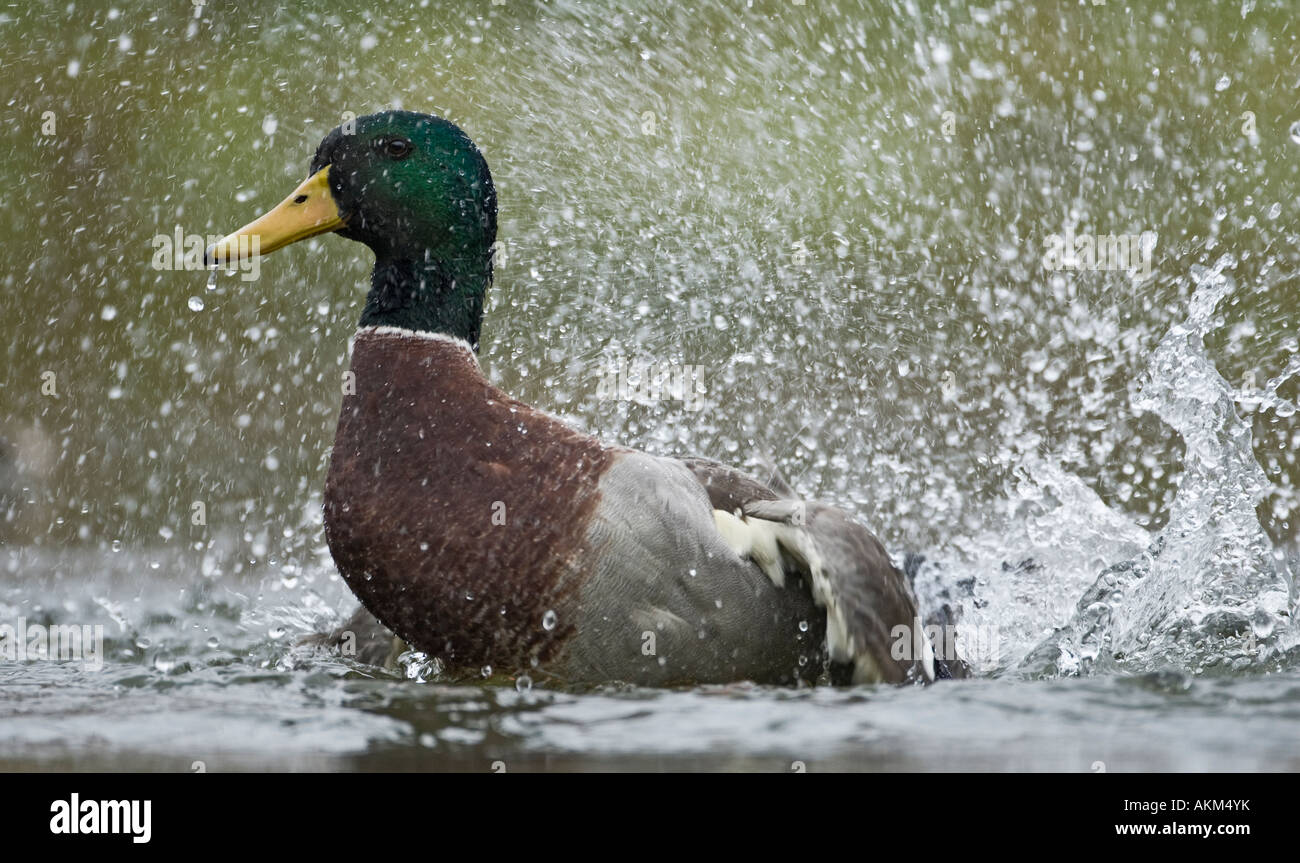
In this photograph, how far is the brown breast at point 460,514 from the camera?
3.00 meters

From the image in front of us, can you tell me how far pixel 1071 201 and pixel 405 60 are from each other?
10.5 feet

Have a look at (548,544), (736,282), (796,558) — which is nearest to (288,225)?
(548,544)

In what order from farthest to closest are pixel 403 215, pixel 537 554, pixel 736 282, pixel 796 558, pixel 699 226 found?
pixel 699 226, pixel 736 282, pixel 403 215, pixel 796 558, pixel 537 554

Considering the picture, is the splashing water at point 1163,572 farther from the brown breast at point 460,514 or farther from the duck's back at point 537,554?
the brown breast at point 460,514

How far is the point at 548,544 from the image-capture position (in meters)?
3.00

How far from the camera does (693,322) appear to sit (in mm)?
5820

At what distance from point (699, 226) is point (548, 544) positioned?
3478mm

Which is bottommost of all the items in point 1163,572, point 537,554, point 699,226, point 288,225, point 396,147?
point 1163,572

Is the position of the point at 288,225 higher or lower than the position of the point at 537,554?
higher

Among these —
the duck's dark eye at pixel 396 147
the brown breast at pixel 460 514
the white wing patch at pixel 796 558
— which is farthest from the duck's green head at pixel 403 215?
the white wing patch at pixel 796 558

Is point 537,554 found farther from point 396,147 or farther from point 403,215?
point 396,147

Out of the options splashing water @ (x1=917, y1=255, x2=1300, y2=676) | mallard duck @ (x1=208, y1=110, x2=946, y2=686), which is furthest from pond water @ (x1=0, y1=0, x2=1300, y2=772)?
mallard duck @ (x1=208, y1=110, x2=946, y2=686)
